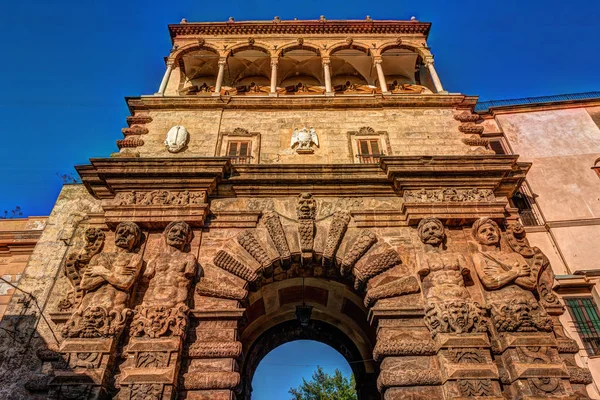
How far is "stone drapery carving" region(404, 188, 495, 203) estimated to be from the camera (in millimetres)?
7277

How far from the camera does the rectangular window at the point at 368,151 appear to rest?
27.8 ft

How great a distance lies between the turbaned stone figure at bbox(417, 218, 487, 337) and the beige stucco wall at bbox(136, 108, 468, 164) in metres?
2.60

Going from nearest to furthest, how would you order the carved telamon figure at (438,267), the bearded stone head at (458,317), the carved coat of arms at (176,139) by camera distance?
the bearded stone head at (458,317)
the carved telamon figure at (438,267)
the carved coat of arms at (176,139)

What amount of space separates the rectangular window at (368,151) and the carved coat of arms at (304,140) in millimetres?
1065

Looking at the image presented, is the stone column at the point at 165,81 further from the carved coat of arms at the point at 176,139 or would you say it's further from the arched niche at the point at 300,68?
the arched niche at the point at 300,68

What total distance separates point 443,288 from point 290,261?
105 inches

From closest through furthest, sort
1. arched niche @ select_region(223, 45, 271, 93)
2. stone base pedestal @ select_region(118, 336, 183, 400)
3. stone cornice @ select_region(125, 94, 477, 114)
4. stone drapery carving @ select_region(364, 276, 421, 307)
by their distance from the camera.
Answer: stone base pedestal @ select_region(118, 336, 183, 400) < stone drapery carving @ select_region(364, 276, 421, 307) < stone cornice @ select_region(125, 94, 477, 114) < arched niche @ select_region(223, 45, 271, 93)

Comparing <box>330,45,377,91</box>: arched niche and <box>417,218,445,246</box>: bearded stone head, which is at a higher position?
<box>330,45,377,91</box>: arched niche

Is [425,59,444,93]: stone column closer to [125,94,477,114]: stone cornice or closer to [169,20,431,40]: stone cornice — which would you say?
[125,94,477,114]: stone cornice

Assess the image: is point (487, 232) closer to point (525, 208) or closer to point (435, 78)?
point (525, 208)

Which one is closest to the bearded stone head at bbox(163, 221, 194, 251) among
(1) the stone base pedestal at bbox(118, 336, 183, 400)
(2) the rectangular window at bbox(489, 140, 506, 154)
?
(1) the stone base pedestal at bbox(118, 336, 183, 400)

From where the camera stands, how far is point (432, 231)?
261 inches

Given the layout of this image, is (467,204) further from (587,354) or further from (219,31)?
(219,31)

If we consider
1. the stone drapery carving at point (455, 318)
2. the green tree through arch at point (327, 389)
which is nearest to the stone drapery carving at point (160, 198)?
the stone drapery carving at point (455, 318)
